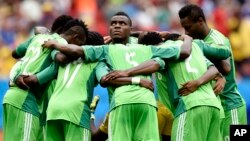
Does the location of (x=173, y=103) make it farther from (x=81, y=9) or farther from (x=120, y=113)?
(x=81, y=9)

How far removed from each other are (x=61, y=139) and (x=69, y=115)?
0.38 meters

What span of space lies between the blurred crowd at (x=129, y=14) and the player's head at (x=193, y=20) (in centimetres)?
703

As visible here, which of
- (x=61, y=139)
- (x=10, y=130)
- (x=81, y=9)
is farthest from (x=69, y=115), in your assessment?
(x=81, y=9)

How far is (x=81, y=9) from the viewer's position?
74.9ft

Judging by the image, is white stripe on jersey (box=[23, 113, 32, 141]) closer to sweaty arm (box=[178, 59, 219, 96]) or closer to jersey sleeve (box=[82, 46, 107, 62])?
jersey sleeve (box=[82, 46, 107, 62])

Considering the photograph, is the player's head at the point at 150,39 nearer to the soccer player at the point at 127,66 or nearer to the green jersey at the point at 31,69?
the soccer player at the point at 127,66

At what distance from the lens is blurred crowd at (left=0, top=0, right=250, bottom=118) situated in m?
22.4

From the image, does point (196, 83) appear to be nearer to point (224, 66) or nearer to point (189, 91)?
point (189, 91)

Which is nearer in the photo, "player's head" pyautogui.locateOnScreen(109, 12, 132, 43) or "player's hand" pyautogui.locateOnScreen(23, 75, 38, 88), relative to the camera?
"player's head" pyautogui.locateOnScreen(109, 12, 132, 43)

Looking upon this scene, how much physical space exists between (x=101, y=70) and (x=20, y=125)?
58.3 inches

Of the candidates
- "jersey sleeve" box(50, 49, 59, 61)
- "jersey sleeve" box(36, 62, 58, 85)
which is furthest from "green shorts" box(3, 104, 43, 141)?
"jersey sleeve" box(50, 49, 59, 61)

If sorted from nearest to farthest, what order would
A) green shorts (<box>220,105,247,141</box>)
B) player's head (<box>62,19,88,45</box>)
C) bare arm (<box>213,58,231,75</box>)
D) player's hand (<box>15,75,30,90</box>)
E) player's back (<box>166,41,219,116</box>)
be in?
player's back (<box>166,41,219,116</box>), player's head (<box>62,19,88,45</box>), player's hand (<box>15,75,30,90</box>), bare arm (<box>213,58,231,75</box>), green shorts (<box>220,105,247,141</box>)

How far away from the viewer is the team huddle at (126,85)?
544 inches

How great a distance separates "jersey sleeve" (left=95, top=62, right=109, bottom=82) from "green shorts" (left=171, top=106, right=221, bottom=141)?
1.05 m
